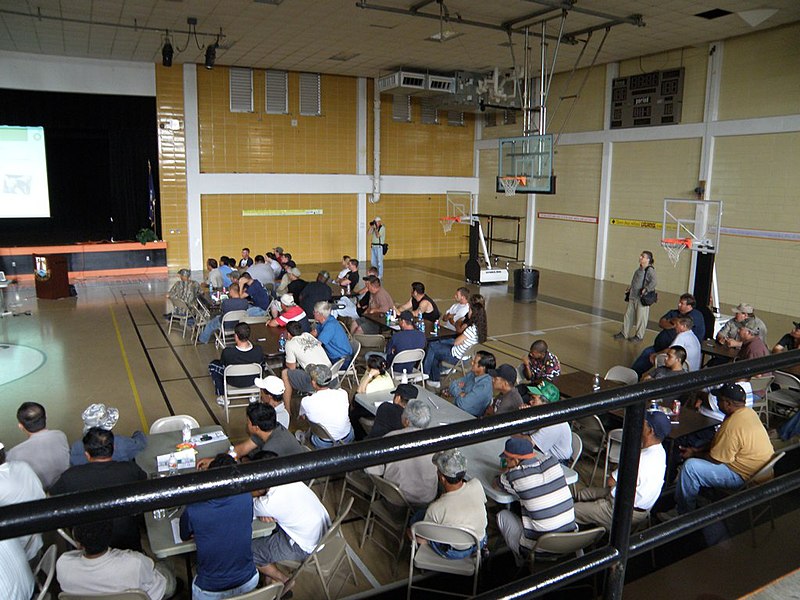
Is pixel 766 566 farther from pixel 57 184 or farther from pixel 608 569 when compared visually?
pixel 57 184

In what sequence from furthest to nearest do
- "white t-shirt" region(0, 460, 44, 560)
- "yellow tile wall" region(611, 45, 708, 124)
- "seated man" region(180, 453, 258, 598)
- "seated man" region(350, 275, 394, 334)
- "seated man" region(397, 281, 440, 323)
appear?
"yellow tile wall" region(611, 45, 708, 124), "seated man" region(350, 275, 394, 334), "seated man" region(397, 281, 440, 323), "white t-shirt" region(0, 460, 44, 560), "seated man" region(180, 453, 258, 598)

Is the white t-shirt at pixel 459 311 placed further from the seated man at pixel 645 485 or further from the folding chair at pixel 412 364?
the seated man at pixel 645 485

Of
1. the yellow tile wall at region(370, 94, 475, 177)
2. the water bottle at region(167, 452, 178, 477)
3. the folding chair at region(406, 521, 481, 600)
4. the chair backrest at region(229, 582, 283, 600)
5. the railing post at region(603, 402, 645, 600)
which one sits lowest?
the folding chair at region(406, 521, 481, 600)

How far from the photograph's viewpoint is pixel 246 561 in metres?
3.76

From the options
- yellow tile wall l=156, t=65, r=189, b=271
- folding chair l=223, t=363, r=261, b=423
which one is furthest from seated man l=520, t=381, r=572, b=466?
yellow tile wall l=156, t=65, r=189, b=271

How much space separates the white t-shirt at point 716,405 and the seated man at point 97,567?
16.6ft

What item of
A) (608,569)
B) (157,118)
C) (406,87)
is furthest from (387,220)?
(608,569)

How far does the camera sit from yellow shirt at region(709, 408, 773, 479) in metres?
4.98

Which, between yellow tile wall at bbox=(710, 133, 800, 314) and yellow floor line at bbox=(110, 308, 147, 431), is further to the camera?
yellow tile wall at bbox=(710, 133, 800, 314)

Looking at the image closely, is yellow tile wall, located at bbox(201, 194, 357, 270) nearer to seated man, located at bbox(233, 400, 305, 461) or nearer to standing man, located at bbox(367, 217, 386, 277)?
standing man, located at bbox(367, 217, 386, 277)

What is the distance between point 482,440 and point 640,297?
1143 cm

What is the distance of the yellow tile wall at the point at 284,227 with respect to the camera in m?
20.1

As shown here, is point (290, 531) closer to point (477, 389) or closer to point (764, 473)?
point (477, 389)

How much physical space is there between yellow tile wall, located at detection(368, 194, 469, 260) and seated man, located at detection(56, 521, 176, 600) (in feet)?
61.8
